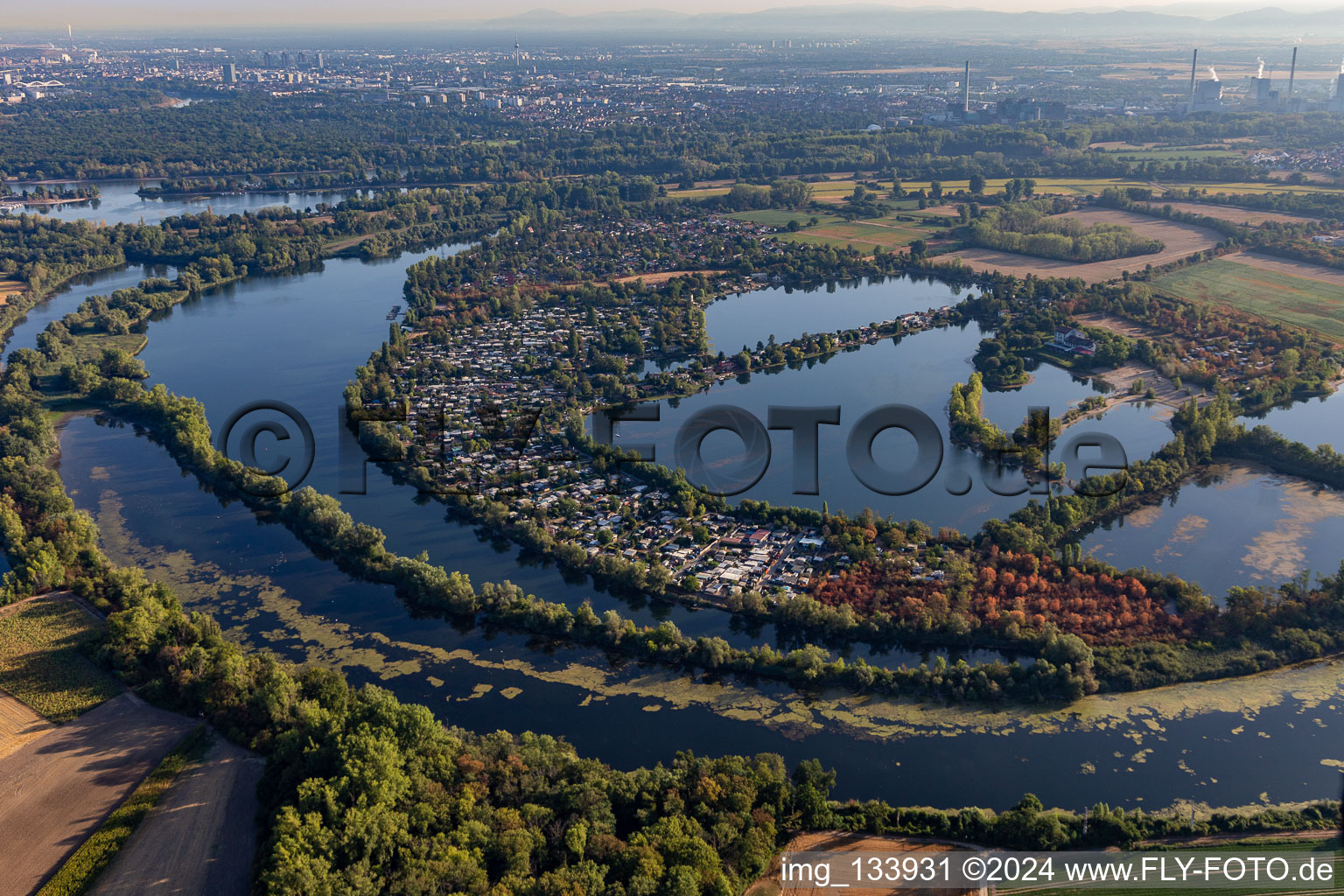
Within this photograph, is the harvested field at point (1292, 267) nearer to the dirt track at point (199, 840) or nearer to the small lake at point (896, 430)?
the small lake at point (896, 430)

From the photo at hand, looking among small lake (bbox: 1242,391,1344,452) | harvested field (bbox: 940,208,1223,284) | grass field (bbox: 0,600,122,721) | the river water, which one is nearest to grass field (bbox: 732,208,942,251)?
harvested field (bbox: 940,208,1223,284)

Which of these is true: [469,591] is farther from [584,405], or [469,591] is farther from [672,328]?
[672,328]

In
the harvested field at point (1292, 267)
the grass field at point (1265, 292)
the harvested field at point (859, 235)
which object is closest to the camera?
the grass field at point (1265, 292)

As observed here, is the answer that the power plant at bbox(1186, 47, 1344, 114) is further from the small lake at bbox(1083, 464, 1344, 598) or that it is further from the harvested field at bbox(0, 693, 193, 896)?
the harvested field at bbox(0, 693, 193, 896)

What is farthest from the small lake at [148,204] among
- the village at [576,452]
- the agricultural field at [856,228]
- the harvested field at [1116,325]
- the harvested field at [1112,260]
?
the harvested field at [1116,325]

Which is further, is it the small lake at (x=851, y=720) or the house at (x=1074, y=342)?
the house at (x=1074, y=342)
